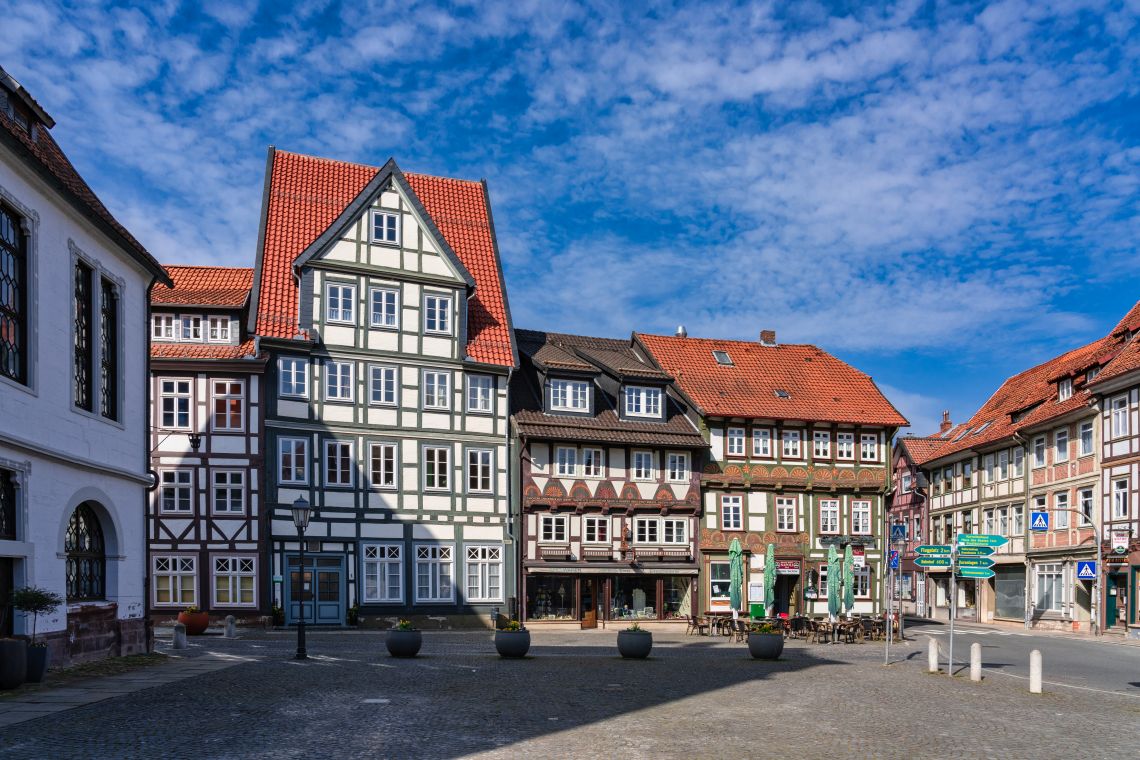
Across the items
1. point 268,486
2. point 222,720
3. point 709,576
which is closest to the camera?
point 222,720

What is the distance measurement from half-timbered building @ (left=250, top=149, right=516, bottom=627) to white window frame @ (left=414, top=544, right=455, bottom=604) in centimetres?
5

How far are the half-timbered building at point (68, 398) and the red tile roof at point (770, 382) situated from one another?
2676 centimetres

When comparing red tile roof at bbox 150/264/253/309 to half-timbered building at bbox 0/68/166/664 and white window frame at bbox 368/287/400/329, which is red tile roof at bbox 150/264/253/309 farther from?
half-timbered building at bbox 0/68/166/664

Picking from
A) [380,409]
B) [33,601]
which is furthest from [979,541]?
[380,409]

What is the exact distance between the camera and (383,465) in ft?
130

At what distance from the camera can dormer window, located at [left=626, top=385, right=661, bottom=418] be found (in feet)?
149

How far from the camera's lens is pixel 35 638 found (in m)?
19.0

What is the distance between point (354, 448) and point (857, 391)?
24206 millimetres

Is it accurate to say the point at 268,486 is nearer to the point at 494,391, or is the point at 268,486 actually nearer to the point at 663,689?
the point at 494,391

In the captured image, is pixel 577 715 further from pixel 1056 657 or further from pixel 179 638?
pixel 1056 657

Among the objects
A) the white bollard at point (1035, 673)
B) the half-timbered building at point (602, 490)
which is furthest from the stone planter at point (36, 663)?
the half-timbered building at point (602, 490)

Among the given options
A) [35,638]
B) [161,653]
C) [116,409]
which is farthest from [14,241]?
[161,653]

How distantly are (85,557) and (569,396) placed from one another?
23866 mm

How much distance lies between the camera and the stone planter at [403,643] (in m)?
25.1
